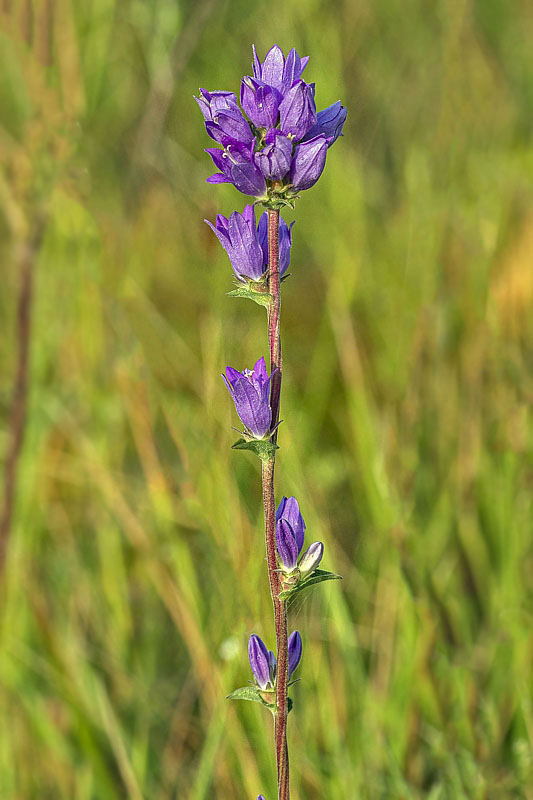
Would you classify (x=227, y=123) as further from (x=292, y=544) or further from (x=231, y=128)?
(x=292, y=544)

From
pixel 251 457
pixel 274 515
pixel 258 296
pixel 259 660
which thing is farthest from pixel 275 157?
pixel 251 457

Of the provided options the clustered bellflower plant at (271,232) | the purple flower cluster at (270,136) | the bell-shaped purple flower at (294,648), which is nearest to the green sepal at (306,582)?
the clustered bellflower plant at (271,232)

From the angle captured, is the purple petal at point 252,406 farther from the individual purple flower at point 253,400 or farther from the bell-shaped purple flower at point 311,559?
the bell-shaped purple flower at point 311,559

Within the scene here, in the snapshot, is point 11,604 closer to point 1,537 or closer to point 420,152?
point 1,537

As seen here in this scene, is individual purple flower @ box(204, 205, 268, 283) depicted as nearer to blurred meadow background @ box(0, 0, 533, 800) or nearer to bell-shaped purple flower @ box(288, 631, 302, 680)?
bell-shaped purple flower @ box(288, 631, 302, 680)

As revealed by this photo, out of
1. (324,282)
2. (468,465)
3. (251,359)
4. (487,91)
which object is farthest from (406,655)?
(487,91)

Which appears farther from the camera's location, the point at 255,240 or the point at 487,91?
the point at 487,91

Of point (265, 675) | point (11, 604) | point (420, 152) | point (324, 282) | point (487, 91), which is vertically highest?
point (487, 91)

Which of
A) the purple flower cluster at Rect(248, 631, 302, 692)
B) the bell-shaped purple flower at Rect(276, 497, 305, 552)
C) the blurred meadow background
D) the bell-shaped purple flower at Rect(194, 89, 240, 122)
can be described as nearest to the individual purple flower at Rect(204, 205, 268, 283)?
the bell-shaped purple flower at Rect(194, 89, 240, 122)

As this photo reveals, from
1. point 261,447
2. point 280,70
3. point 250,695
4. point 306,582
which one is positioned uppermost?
point 280,70
